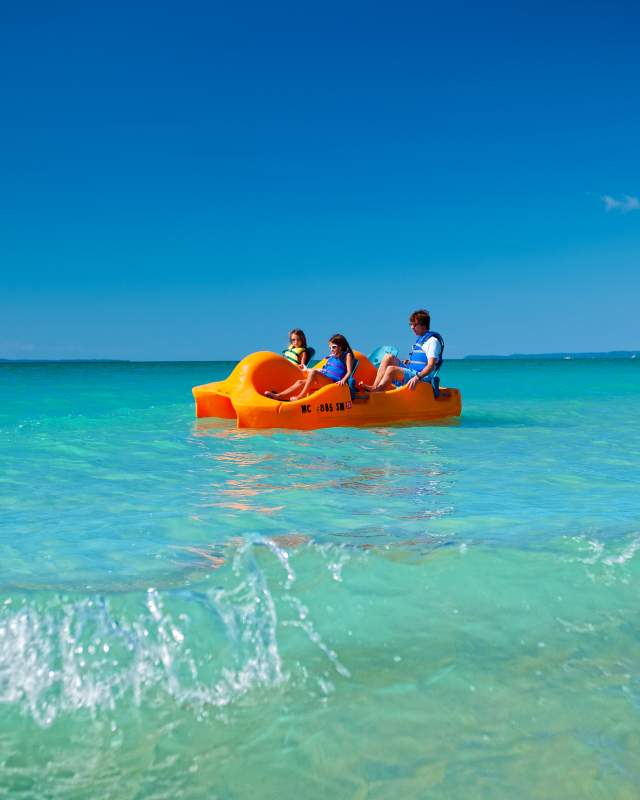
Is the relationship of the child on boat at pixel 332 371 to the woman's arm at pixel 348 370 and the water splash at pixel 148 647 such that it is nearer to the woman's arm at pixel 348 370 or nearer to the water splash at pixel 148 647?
the woman's arm at pixel 348 370

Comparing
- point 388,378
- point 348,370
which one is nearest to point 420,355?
point 388,378

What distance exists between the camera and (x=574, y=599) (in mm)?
2639

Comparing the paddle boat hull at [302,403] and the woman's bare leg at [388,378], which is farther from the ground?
the woman's bare leg at [388,378]

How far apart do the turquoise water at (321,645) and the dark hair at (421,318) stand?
158 inches

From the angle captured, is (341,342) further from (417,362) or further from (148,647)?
(148,647)

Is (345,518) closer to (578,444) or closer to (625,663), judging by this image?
(625,663)

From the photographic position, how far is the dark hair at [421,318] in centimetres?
826

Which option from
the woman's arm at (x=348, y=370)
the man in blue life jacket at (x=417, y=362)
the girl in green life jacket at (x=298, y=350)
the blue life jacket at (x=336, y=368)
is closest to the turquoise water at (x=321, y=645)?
the woman's arm at (x=348, y=370)

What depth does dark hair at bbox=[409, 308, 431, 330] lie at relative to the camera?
27.1 ft

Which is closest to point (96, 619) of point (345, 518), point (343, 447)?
point (345, 518)

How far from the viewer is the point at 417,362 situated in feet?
26.9

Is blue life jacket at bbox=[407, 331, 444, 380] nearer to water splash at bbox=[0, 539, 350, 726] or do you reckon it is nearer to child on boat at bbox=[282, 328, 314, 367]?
child on boat at bbox=[282, 328, 314, 367]

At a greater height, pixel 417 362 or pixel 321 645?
pixel 417 362

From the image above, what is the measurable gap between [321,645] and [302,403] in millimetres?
5210
